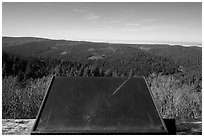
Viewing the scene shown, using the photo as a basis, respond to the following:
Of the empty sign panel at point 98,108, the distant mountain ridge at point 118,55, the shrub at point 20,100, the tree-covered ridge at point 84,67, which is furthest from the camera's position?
the distant mountain ridge at point 118,55

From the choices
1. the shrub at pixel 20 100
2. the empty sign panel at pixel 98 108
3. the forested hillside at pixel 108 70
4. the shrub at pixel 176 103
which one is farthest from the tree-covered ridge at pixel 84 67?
the empty sign panel at pixel 98 108

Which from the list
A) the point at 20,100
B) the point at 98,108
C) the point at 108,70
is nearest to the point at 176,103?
the point at 108,70

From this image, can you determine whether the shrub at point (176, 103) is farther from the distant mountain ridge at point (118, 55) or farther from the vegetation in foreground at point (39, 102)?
the distant mountain ridge at point (118, 55)

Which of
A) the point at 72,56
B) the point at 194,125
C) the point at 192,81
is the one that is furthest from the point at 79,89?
the point at 72,56

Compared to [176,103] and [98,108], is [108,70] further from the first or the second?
[98,108]

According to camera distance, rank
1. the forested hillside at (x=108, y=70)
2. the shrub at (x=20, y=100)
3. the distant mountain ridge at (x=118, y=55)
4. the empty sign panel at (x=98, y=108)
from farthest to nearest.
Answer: the distant mountain ridge at (x=118, y=55) < the forested hillside at (x=108, y=70) < the shrub at (x=20, y=100) < the empty sign panel at (x=98, y=108)

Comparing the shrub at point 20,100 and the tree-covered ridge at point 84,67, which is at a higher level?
the tree-covered ridge at point 84,67

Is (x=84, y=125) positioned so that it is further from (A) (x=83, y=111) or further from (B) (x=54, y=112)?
(B) (x=54, y=112)

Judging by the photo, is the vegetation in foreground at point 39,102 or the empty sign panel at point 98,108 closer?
the empty sign panel at point 98,108

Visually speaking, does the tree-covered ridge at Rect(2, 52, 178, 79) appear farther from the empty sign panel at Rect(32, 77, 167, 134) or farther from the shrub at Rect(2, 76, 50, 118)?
the empty sign panel at Rect(32, 77, 167, 134)
